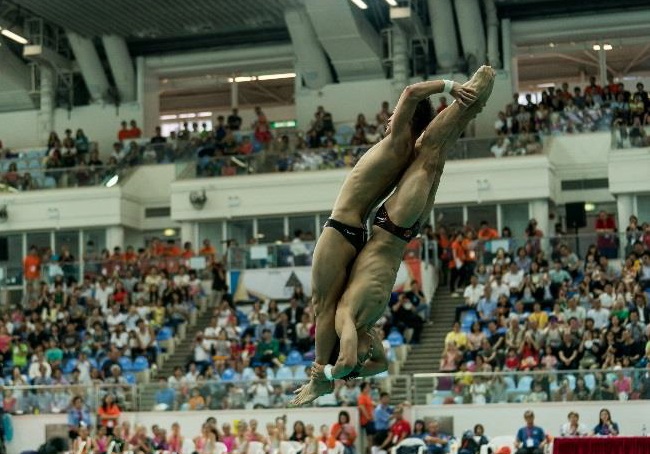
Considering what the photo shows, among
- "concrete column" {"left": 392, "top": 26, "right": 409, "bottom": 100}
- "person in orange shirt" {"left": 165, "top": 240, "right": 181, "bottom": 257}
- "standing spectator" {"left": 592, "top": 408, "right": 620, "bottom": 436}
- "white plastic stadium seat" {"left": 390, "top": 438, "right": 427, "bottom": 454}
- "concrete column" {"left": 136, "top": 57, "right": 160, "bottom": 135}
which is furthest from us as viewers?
"concrete column" {"left": 136, "top": 57, "right": 160, "bottom": 135}

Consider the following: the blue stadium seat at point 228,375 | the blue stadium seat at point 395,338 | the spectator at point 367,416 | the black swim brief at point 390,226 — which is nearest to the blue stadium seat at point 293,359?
the blue stadium seat at point 228,375

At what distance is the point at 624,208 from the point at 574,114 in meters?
2.60

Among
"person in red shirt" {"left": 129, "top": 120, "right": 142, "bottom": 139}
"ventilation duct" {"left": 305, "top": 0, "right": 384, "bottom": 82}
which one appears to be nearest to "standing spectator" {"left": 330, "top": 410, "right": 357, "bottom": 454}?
"ventilation duct" {"left": 305, "top": 0, "right": 384, "bottom": 82}

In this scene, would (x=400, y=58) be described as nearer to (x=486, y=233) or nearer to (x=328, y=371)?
(x=486, y=233)

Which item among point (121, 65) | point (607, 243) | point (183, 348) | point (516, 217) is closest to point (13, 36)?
point (121, 65)

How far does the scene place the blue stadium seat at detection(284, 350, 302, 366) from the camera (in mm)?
27192

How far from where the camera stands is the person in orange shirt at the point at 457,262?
102 ft

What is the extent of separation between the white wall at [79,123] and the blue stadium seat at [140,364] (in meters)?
12.8

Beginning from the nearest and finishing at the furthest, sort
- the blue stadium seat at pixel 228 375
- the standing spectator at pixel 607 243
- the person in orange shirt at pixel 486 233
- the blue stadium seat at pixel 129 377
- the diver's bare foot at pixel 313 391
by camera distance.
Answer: the diver's bare foot at pixel 313 391, the blue stadium seat at pixel 228 375, the blue stadium seat at pixel 129 377, the standing spectator at pixel 607 243, the person in orange shirt at pixel 486 233

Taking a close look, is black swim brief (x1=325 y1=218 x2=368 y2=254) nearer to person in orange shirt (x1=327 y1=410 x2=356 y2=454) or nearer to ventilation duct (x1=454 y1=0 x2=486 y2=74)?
person in orange shirt (x1=327 y1=410 x2=356 y2=454)

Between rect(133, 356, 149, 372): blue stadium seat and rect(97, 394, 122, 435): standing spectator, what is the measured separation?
3.71 metres

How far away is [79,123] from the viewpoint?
41.4 metres

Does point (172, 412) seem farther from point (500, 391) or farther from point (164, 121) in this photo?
point (164, 121)

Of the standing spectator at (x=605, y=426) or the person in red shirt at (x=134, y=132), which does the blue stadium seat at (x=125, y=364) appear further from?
the person in red shirt at (x=134, y=132)
